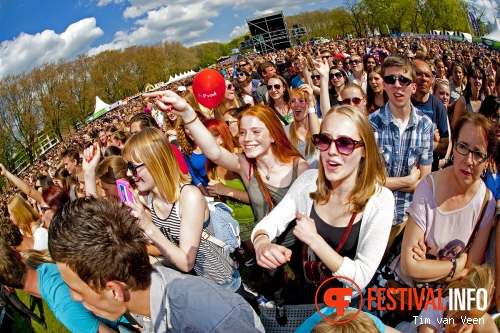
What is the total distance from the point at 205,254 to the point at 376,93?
317cm

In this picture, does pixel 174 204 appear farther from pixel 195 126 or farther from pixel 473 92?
pixel 473 92

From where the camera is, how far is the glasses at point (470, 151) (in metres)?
1.86

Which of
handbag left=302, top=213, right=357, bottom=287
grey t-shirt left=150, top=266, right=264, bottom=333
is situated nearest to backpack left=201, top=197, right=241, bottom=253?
handbag left=302, top=213, right=357, bottom=287

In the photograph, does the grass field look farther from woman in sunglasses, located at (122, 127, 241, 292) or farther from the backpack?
the backpack

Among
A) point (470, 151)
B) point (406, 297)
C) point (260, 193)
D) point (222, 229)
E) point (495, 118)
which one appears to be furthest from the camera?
point (260, 193)

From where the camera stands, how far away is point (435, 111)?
3.61 m

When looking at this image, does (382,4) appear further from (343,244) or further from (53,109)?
(343,244)

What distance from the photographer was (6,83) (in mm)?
31734

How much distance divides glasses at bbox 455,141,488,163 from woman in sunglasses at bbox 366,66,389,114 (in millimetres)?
2333

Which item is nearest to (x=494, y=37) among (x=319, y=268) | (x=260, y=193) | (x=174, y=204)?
(x=260, y=193)

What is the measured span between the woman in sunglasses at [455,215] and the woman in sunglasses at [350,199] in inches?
10.4

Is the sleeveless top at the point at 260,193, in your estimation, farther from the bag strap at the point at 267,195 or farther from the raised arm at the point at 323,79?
the raised arm at the point at 323,79

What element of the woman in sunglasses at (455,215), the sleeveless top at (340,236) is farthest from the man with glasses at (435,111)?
the sleeveless top at (340,236)

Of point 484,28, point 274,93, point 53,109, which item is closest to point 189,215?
point 274,93
